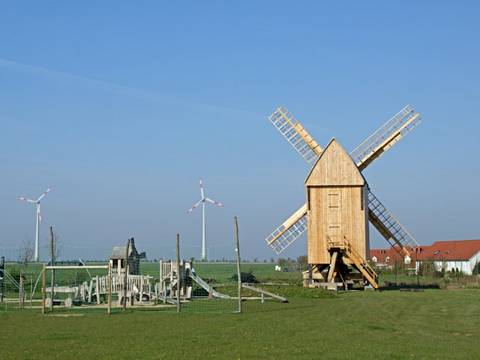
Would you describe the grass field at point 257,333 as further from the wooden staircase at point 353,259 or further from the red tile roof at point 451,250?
the red tile roof at point 451,250

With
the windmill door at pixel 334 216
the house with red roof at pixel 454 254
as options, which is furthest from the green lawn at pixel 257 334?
the house with red roof at pixel 454 254

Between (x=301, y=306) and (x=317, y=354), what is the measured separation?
17364mm

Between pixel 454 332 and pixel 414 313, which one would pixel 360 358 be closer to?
pixel 454 332

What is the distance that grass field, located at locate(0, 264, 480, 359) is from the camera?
1733cm

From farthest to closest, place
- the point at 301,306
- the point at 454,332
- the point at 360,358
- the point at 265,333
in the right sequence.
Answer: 1. the point at 301,306
2. the point at 454,332
3. the point at 265,333
4. the point at 360,358

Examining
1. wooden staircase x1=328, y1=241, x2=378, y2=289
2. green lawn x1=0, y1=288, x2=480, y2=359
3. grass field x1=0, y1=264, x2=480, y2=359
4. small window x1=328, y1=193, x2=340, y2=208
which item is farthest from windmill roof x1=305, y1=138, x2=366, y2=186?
green lawn x1=0, y1=288, x2=480, y2=359

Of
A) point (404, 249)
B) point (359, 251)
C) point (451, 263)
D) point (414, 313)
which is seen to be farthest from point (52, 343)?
point (451, 263)

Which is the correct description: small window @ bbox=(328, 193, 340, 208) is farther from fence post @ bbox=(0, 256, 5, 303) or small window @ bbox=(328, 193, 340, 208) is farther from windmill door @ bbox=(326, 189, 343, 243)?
fence post @ bbox=(0, 256, 5, 303)

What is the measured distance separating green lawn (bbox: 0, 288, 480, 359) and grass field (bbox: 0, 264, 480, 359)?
0.9 inches

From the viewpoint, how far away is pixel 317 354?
55.5ft

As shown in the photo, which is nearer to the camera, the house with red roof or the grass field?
the grass field

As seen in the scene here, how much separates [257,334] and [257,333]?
283 mm

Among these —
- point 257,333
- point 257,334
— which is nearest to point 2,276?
point 257,333

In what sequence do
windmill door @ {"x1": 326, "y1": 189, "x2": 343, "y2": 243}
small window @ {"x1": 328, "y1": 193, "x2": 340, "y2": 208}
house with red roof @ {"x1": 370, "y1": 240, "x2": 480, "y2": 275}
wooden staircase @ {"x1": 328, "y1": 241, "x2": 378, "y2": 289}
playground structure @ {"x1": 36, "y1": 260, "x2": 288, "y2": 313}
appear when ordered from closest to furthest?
playground structure @ {"x1": 36, "y1": 260, "x2": 288, "y2": 313}, wooden staircase @ {"x1": 328, "y1": 241, "x2": 378, "y2": 289}, windmill door @ {"x1": 326, "y1": 189, "x2": 343, "y2": 243}, small window @ {"x1": 328, "y1": 193, "x2": 340, "y2": 208}, house with red roof @ {"x1": 370, "y1": 240, "x2": 480, "y2": 275}
